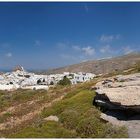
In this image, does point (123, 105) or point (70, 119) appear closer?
point (123, 105)

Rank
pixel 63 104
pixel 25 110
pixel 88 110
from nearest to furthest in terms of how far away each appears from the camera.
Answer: pixel 88 110 < pixel 63 104 < pixel 25 110

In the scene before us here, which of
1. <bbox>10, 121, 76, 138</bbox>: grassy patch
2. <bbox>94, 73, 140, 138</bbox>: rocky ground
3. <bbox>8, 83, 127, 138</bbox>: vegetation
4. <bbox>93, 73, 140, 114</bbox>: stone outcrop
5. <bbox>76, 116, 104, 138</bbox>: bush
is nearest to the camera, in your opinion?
<bbox>8, 83, 127, 138</bbox>: vegetation

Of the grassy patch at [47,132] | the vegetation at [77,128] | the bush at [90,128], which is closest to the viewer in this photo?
the vegetation at [77,128]

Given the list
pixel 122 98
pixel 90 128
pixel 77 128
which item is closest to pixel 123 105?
pixel 122 98

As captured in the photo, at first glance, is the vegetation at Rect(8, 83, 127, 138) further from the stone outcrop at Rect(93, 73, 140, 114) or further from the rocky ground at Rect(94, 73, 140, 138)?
the stone outcrop at Rect(93, 73, 140, 114)

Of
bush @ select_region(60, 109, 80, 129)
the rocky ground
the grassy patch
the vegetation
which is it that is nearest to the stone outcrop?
the rocky ground

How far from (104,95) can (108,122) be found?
2.60m

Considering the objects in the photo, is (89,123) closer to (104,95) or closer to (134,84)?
(104,95)

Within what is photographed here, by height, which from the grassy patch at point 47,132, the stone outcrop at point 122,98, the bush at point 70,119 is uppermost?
the stone outcrop at point 122,98

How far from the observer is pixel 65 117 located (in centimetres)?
1702

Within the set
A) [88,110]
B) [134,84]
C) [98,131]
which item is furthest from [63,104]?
[98,131]

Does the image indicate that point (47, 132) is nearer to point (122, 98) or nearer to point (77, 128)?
point (77, 128)

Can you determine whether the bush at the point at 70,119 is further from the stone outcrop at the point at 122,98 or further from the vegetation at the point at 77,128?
the stone outcrop at the point at 122,98

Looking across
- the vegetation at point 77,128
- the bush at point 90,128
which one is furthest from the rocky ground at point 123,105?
the bush at point 90,128
